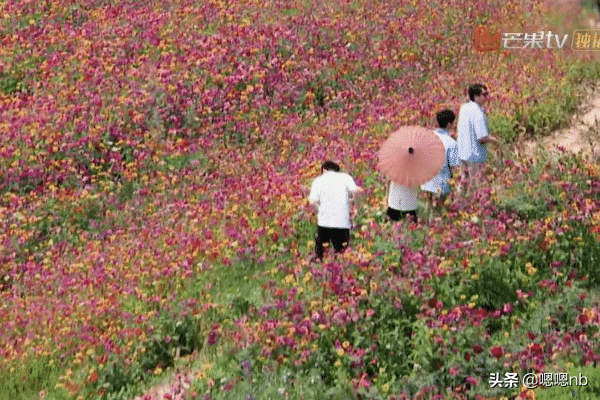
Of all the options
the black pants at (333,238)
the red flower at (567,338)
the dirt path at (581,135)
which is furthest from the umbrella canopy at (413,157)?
the red flower at (567,338)

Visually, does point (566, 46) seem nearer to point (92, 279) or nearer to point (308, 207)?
point (308, 207)

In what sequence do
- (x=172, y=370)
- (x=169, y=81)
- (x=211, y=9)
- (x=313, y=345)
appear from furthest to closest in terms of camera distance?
1. (x=211, y=9)
2. (x=169, y=81)
3. (x=172, y=370)
4. (x=313, y=345)

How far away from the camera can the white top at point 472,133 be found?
12.2 meters

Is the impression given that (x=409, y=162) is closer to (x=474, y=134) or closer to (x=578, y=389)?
(x=474, y=134)

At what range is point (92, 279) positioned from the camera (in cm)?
1183

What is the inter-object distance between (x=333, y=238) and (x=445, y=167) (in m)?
1.84

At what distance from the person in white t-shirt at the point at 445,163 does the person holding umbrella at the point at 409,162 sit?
362 millimetres

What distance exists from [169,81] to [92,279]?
7.39 m

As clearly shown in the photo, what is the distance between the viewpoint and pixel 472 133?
40.4ft

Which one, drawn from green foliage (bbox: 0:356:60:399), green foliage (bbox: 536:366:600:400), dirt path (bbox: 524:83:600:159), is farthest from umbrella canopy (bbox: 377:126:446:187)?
green foliage (bbox: 0:356:60:399)

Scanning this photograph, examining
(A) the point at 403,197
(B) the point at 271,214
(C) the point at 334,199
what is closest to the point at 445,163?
(A) the point at 403,197

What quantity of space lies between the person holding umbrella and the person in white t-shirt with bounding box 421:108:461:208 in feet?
1.19

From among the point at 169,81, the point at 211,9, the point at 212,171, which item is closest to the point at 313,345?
the point at 212,171

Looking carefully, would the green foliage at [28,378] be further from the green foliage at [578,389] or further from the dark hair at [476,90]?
the dark hair at [476,90]
